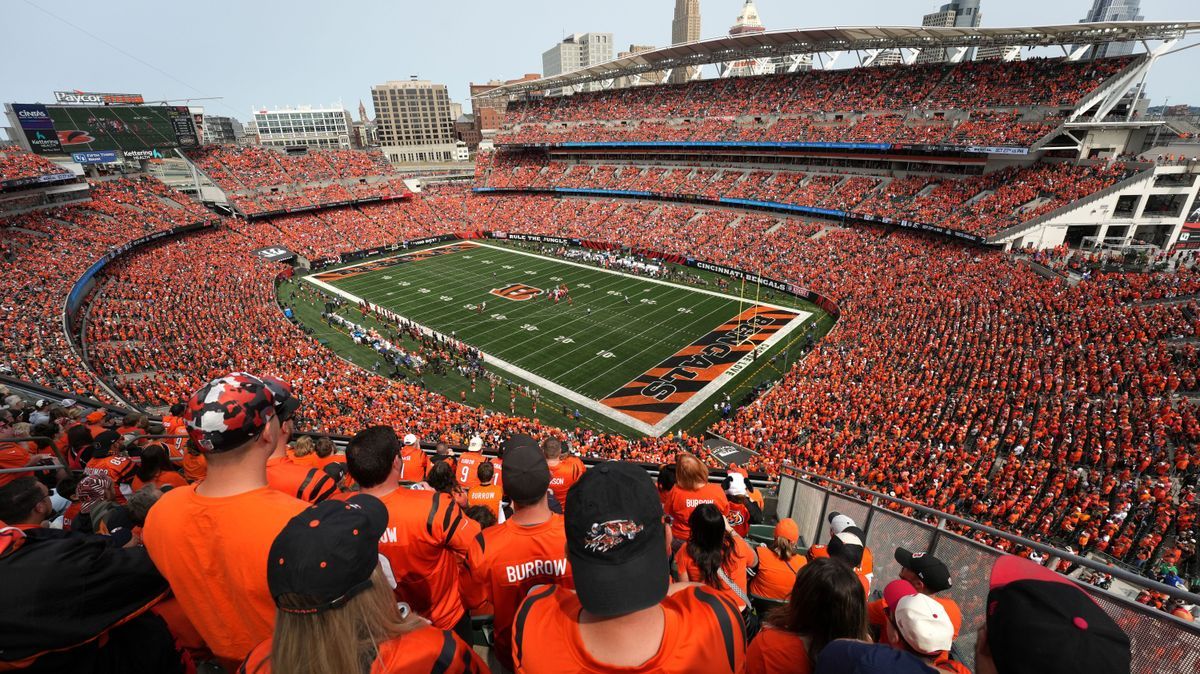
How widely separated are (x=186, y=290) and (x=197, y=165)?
31.2 m

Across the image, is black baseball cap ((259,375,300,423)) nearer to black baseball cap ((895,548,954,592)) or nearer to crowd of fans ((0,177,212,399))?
black baseball cap ((895,548,954,592))

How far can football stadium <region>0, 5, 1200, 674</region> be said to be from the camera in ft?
7.03

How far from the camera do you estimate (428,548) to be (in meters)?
3.32

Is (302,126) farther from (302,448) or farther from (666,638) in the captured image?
(666,638)

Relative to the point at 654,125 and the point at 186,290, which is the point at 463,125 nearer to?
the point at 654,125

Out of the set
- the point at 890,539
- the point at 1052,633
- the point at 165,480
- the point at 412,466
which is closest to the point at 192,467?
the point at 165,480

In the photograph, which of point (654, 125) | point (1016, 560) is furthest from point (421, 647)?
point (654, 125)

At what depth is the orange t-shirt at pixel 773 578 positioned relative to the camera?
4273mm

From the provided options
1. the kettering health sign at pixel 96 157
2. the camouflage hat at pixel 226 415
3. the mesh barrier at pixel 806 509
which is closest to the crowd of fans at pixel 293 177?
the kettering health sign at pixel 96 157

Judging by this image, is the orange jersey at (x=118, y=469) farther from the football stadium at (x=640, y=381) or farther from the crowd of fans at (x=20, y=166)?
the crowd of fans at (x=20, y=166)

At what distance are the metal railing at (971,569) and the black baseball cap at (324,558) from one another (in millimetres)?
3869

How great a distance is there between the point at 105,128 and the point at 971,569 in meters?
65.9

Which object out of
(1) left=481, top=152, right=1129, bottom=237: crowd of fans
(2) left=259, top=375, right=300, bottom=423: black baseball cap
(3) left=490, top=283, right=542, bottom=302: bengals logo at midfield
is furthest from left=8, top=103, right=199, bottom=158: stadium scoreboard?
(2) left=259, top=375, right=300, bottom=423: black baseball cap

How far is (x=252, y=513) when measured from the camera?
2451 millimetres
